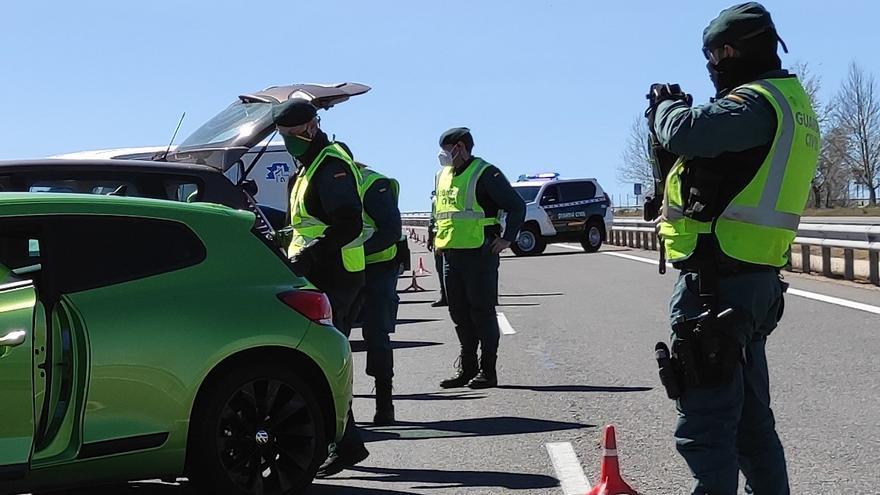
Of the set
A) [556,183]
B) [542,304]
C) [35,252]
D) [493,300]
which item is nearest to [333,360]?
[35,252]

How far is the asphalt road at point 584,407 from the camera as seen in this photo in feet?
20.5

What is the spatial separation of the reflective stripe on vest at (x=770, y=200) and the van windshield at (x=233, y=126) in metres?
8.35

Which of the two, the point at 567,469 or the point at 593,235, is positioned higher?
the point at 567,469

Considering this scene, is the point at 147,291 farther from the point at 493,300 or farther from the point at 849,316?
the point at 849,316

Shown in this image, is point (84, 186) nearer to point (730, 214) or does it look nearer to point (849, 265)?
point (730, 214)

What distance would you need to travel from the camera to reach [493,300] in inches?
371

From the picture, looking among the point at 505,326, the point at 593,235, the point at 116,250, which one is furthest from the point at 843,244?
the point at 593,235

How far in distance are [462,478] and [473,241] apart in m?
3.34

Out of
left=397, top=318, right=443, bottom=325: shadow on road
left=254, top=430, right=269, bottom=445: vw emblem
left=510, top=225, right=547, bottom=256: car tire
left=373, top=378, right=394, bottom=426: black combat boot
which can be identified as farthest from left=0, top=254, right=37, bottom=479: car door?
left=510, top=225, right=547, bottom=256: car tire

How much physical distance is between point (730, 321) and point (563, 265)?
22.4 m

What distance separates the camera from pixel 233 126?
42.1 ft

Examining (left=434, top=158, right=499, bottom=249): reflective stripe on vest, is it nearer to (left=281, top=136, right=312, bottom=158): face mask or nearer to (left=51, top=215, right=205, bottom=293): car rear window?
(left=281, top=136, right=312, bottom=158): face mask

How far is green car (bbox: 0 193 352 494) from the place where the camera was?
5.00 m

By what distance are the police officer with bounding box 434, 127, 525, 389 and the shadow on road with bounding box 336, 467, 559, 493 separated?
116 inches
